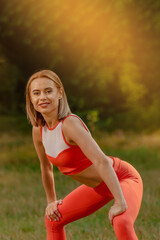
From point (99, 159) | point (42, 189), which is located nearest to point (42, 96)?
point (99, 159)

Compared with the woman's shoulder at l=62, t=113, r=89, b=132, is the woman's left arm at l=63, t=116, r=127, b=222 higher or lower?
lower

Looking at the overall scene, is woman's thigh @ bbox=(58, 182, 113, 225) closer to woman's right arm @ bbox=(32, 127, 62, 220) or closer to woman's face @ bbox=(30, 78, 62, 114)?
woman's right arm @ bbox=(32, 127, 62, 220)

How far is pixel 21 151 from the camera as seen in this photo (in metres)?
10.0

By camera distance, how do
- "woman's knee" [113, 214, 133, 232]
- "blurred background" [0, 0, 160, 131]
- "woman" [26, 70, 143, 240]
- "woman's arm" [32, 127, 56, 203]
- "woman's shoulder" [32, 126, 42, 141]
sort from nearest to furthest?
"woman's knee" [113, 214, 133, 232]
"woman" [26, 70, 143, 240]
"woman's shoulder" [32, 126, 42, 141]
"woman's arm" [32, 127, 56, 203]
"blurred background" [0, 0, 160, 131]

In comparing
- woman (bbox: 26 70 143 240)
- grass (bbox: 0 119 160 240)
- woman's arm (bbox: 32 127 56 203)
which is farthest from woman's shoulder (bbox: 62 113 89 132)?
grass (bbox: 0 119 160 240)

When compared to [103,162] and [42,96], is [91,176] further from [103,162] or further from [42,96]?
[42,96]

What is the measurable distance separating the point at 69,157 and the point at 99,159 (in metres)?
0.27

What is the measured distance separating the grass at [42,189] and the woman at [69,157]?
4.34 ft

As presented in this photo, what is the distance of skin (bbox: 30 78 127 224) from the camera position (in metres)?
2.29

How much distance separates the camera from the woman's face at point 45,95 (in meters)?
2.58

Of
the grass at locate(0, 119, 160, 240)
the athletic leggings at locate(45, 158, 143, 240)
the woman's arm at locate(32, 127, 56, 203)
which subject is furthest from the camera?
the grass at locate(0, 119, 160, 240)

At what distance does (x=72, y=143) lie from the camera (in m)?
2.49

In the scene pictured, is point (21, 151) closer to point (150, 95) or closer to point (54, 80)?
point (150, 95)

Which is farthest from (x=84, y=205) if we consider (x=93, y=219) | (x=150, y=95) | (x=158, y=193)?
(x=150, y=95)
